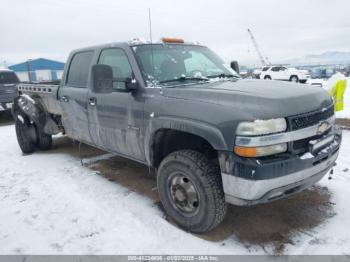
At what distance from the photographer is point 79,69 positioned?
4809 millimetres

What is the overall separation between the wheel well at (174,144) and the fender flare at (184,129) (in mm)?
50

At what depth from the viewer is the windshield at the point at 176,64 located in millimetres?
3539

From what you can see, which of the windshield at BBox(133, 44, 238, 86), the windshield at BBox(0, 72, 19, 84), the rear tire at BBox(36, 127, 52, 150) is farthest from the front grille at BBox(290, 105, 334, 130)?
the windshield at BBox(0, 72, 19, 84)

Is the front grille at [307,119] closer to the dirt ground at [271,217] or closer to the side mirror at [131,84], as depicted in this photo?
the dirt ground at [271,217]

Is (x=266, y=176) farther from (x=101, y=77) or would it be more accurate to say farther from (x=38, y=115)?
(x=38, y=115)

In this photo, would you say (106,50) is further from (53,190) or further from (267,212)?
(267,212)

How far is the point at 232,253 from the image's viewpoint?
109 inches

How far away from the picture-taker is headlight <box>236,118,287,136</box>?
8.11 feet

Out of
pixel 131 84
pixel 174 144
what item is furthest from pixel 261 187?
pixel 131 84

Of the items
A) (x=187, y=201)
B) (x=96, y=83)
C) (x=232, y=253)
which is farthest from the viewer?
(x=96, y=83)

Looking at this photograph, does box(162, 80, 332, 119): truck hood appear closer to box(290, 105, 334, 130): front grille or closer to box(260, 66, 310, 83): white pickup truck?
box(290, 105, 334, 130): front grille

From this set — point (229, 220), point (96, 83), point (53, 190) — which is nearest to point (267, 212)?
point (229, 220)

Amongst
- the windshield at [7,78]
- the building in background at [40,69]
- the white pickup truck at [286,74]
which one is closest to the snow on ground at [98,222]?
the windshield at [7,78]

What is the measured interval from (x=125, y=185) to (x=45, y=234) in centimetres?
142
